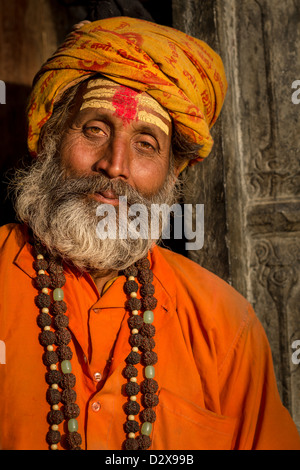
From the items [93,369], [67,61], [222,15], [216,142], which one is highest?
[222,15]

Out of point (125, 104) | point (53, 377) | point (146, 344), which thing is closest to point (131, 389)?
point (146, 344)

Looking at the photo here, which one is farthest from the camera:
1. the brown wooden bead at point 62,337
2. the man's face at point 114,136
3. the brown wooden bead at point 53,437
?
the man's face at point 114,136

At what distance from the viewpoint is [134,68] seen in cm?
157

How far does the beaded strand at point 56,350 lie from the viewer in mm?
1380

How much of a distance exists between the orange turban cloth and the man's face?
50 millimetres

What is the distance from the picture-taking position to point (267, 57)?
2.11 m

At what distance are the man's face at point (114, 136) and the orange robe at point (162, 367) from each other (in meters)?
0.35

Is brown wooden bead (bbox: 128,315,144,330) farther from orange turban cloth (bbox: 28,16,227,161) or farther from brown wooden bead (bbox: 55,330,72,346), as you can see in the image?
orange turban cloth (bbox: 28,16,227,161)

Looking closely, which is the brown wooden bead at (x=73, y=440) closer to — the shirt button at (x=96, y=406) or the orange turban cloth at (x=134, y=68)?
the shirt button at (x=96, y=406)

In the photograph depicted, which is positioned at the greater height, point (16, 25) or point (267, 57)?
Answer: point (16, 25)

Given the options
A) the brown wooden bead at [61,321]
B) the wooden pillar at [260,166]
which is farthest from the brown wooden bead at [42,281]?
the wooden pillar at [260,166]

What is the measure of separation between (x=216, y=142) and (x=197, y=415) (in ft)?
4.06
